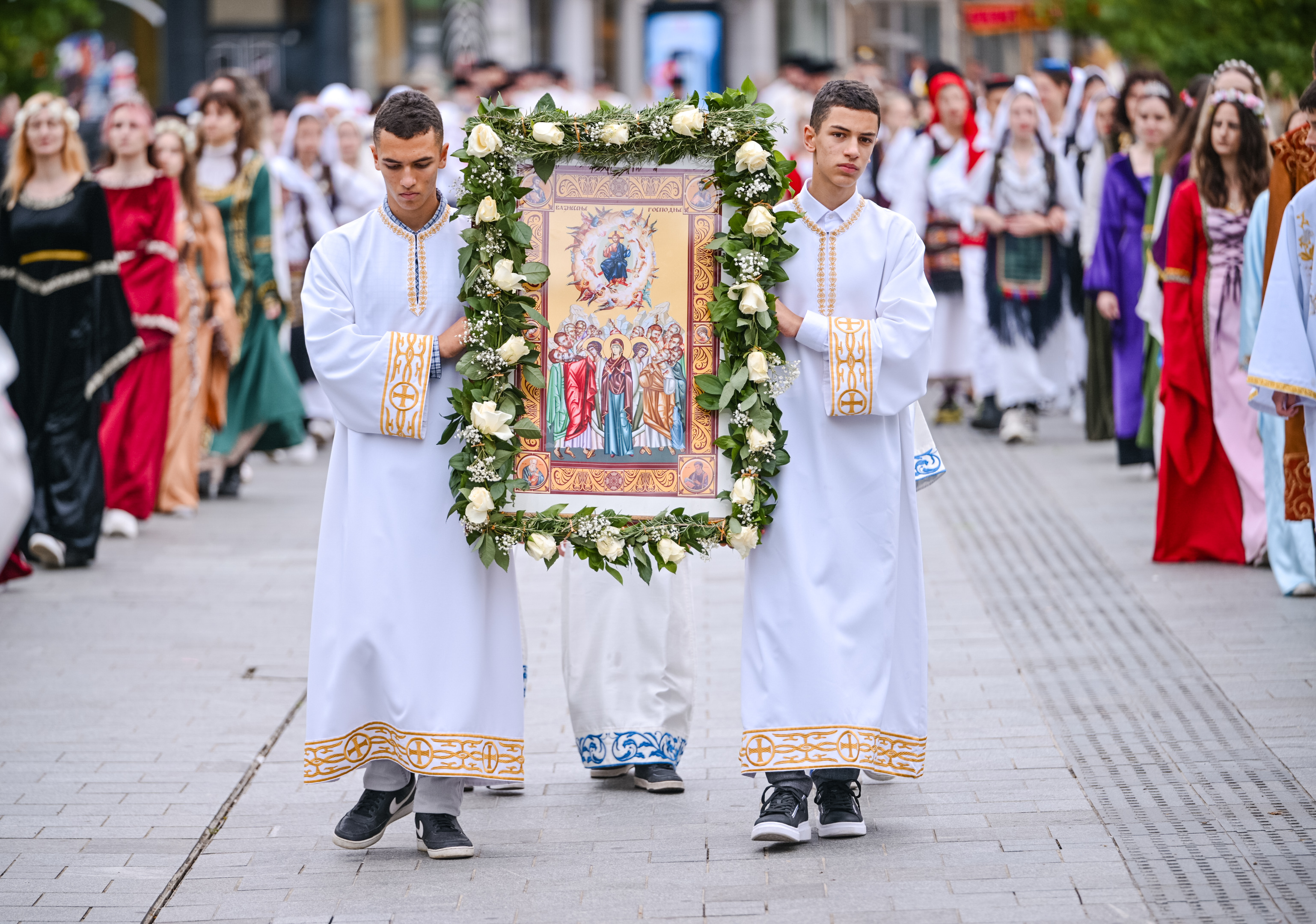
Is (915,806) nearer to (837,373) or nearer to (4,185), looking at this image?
(837,373)

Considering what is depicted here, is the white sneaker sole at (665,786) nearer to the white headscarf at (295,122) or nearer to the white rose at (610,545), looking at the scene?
the white rose at (610,545)

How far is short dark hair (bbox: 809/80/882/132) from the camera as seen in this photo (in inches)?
208

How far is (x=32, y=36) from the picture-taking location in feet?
65.3

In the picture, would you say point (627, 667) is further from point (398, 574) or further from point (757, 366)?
point (757, 366)

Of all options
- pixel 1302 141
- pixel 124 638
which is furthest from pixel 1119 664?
pixel 124 638

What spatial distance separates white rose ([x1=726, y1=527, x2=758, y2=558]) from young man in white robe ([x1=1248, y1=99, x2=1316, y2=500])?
7.01 feet

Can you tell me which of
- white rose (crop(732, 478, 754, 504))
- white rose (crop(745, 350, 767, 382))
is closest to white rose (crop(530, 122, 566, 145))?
white rose (crop(745, 350, 767, 382))

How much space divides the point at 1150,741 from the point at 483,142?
3045 mm

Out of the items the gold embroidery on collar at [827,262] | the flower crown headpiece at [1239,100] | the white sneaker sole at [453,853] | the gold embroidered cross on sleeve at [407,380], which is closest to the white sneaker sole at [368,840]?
the white sneaker sole at [453,853]

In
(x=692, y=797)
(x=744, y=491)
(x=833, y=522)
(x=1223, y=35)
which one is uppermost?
(x=1223, y=35)

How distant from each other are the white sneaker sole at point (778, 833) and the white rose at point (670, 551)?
2.60 ft

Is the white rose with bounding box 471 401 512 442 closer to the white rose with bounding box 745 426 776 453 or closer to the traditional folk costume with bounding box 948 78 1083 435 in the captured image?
the white rose with bounding box 745 426 776 453

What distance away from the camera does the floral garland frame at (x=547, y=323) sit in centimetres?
518

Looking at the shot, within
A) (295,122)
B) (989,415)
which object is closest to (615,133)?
(295,122)
